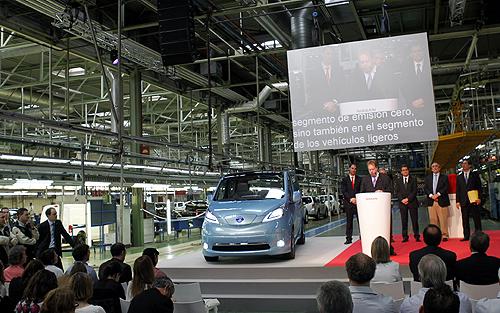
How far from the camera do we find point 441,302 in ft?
8.50

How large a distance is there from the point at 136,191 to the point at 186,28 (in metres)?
8.35

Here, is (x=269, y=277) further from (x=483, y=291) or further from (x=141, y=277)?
(x=483, y=291)

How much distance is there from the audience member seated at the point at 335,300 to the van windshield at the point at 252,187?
17.9 feet

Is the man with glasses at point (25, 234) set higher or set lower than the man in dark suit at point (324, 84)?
lower

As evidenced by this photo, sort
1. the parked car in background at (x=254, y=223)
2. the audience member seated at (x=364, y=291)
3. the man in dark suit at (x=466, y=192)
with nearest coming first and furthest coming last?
the audience member seated at (x=364, y=291) → the parked car in background at (x=254, y=223) → the man in dark suit at (x=466, y=192)

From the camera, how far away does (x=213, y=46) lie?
13.4 m

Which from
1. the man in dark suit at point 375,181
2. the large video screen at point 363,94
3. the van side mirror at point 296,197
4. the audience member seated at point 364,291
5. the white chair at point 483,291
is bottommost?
the white chair at point 483,291

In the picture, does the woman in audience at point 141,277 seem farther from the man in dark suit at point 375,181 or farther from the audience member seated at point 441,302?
the man in dark suit at point 375,181

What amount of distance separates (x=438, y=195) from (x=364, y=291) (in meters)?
6.12

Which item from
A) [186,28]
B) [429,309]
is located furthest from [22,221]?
[429,309]

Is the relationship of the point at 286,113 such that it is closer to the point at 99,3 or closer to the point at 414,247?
the point at 99,3

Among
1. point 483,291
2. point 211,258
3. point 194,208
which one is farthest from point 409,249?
point 194,208

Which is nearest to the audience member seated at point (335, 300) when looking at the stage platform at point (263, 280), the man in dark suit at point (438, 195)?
the stage platform at point (263, 280)

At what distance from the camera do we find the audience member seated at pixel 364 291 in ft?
10.7
